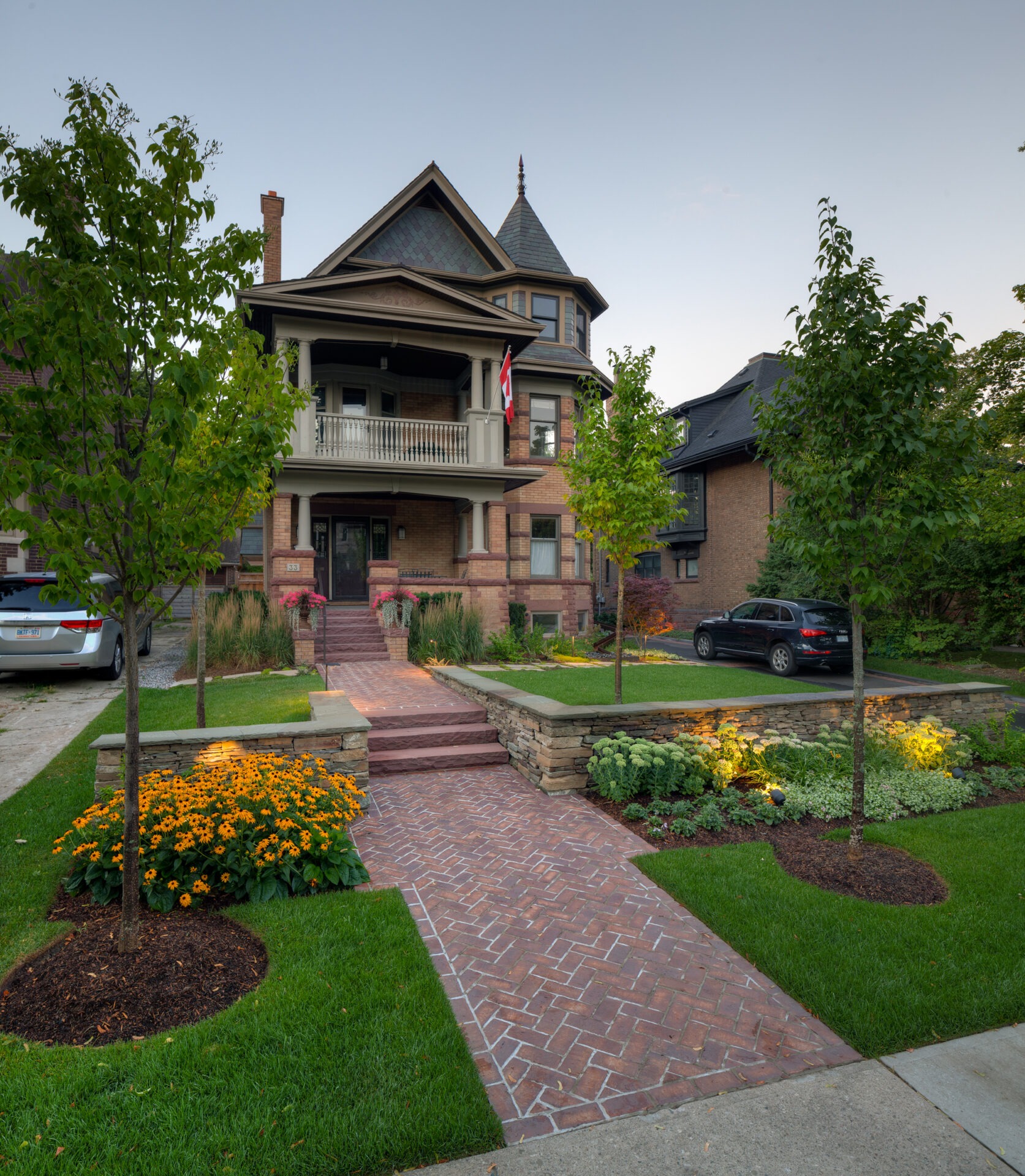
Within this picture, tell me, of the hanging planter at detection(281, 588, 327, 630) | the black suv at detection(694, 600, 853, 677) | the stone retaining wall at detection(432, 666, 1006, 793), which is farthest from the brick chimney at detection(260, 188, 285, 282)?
the black suv at detection(694, 600, 853, 677)

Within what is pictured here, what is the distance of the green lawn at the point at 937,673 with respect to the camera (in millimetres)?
13570

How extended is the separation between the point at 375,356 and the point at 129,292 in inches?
577

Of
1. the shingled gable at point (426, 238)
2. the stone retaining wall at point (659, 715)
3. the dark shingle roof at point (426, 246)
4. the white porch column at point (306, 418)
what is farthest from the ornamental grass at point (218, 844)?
the dark shingle roof at point (426, 246)

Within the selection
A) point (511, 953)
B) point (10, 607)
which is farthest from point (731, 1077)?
point (10, 607)

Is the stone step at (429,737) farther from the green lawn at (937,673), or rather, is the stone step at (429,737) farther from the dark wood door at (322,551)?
the dark wood door at (322,551)

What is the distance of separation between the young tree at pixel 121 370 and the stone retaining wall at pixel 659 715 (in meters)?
4.00

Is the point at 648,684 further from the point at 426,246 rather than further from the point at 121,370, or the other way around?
the point at 426,246

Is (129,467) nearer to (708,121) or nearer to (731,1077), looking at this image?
(731,1077)

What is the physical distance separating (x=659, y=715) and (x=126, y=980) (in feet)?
17.1

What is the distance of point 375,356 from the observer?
671 inches

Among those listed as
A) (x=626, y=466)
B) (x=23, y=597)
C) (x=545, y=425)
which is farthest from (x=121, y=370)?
(x=545, y=425)

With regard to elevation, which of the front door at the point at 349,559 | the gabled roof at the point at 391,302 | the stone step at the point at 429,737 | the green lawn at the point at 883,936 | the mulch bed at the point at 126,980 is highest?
the gabled roof at the point at 391,302

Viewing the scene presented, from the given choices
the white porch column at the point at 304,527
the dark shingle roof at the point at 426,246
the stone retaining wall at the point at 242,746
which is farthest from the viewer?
the dark shingle roof at the point at 426,246

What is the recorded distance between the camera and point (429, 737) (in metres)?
7.61
